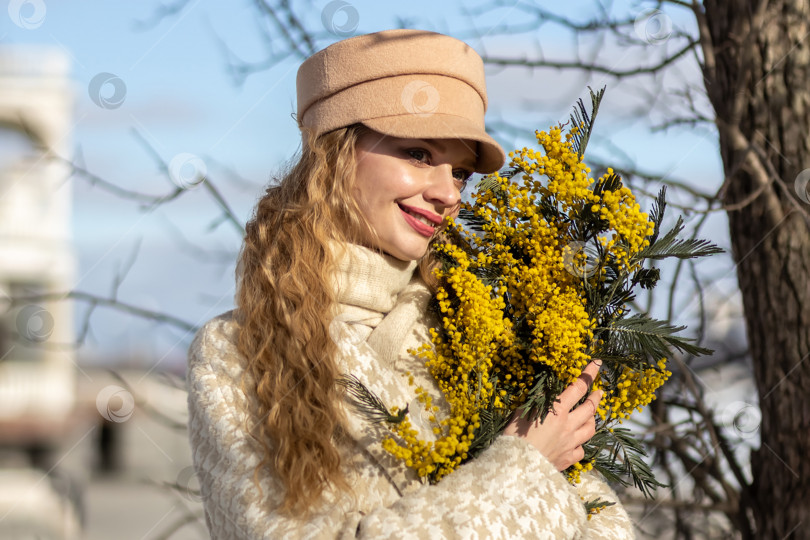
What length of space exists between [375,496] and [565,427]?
1.41ft

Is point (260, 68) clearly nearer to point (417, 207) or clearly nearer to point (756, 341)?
point (417, 207)

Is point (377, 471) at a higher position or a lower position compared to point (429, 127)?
lower

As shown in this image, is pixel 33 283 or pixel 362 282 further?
pixel 33 283

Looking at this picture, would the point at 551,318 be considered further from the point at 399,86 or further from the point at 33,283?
the point at 33,283

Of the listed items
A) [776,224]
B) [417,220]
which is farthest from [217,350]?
[776,224]

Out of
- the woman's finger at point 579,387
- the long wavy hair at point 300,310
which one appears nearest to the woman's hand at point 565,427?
the woman's finger at point 579,387

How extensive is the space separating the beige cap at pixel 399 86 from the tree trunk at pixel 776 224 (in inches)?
46.5

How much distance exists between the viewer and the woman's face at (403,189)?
175 cm

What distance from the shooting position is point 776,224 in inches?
98.0

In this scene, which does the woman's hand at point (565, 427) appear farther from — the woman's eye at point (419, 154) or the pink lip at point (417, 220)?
the woman's eye at point (419, 154)

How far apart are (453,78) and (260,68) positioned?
130cm

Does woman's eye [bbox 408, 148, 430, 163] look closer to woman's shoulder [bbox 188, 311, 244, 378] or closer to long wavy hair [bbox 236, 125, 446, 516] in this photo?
long wavy hair [bbox 236, 125, 446, 516]

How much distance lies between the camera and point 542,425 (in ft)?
5.14

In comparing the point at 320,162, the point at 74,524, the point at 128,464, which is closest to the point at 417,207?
the point at 320,162
